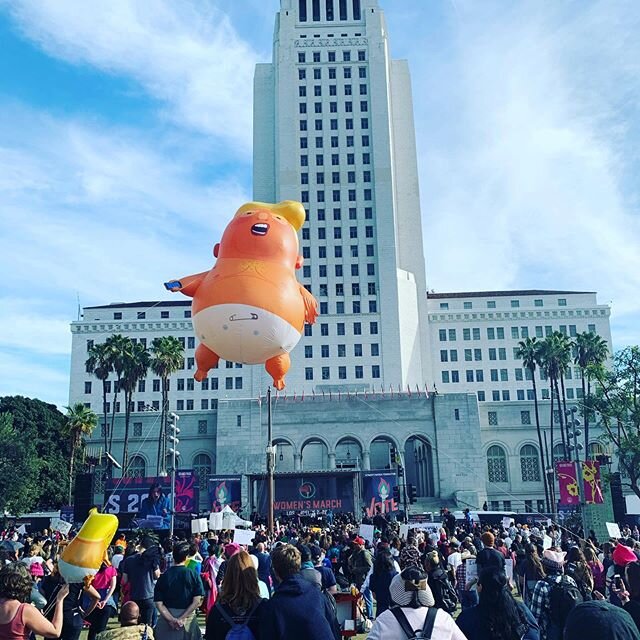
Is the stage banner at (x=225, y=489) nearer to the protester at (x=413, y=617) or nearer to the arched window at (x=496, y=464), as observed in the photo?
the arched window at (x=496, y=464)

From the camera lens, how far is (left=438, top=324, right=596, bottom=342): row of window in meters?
92.0

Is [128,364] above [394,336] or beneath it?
beneath

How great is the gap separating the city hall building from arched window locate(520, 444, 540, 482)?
11cm

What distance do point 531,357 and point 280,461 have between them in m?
27.6

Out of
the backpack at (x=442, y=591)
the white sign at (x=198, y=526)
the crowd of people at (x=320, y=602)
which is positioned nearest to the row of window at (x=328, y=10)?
the white sign at (x=198, y=526)

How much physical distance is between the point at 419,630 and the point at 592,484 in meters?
23.9

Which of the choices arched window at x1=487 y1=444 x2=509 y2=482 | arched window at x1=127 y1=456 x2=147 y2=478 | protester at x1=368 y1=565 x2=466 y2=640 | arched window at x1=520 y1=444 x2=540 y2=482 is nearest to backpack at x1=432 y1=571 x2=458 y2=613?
protester at x1=368 y1=565 x2=466 y2=640

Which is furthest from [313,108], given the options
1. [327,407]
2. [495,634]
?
[495,634]

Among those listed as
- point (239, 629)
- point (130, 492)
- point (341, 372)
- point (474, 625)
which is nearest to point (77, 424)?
point (130, 492)

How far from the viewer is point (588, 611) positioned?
4957 millimetres

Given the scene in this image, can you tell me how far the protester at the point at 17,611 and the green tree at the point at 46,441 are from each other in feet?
185

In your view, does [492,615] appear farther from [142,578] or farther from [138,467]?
[138,467]

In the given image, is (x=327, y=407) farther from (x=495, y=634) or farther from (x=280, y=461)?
(x=495, y=634)

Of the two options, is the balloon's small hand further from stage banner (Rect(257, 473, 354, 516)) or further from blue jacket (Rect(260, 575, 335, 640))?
stage banner (Rect(257, 473, 354, 516))
